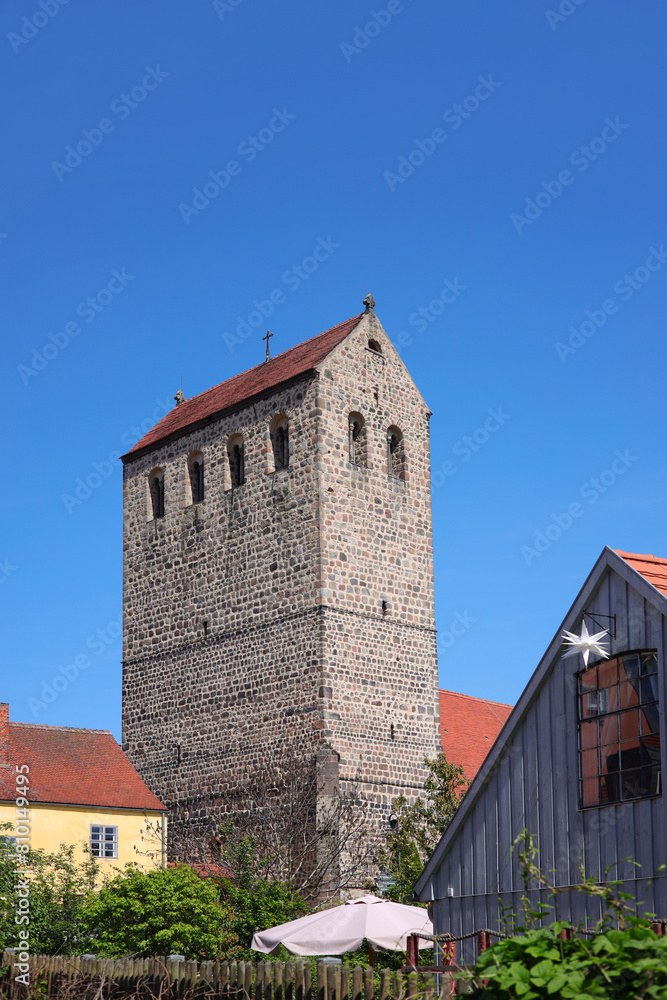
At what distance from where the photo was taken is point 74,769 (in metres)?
31.5

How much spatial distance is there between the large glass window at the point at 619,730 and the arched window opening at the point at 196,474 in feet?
68.1

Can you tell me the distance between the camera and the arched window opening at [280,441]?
3095 centimetres

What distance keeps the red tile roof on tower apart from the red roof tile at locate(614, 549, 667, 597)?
1767 centimetres

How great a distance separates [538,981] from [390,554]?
83.1 feet

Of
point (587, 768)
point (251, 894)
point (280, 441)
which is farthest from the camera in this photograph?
point (280, 441)

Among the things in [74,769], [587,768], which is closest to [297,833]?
[74,769]

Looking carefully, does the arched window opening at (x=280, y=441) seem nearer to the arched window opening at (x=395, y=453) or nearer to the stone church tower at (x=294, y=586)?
the stone church tower at (x=294, y=586)

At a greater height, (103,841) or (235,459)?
(235,459)

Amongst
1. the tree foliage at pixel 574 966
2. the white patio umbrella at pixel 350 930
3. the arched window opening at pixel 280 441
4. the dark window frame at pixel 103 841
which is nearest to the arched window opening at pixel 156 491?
the arched window opening at pixel 280 441

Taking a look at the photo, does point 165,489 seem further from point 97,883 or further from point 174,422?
point 97,883

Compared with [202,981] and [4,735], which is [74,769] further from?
[202,981]

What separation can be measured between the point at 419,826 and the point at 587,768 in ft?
55.0

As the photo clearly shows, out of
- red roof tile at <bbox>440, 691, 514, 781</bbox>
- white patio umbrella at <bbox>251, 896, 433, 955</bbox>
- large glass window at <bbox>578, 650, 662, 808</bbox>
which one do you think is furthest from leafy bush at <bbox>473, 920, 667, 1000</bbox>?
red roof tile at <bbox>440, 691, 514, 781</bbox>

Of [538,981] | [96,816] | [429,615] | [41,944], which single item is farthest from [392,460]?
[538,981]
